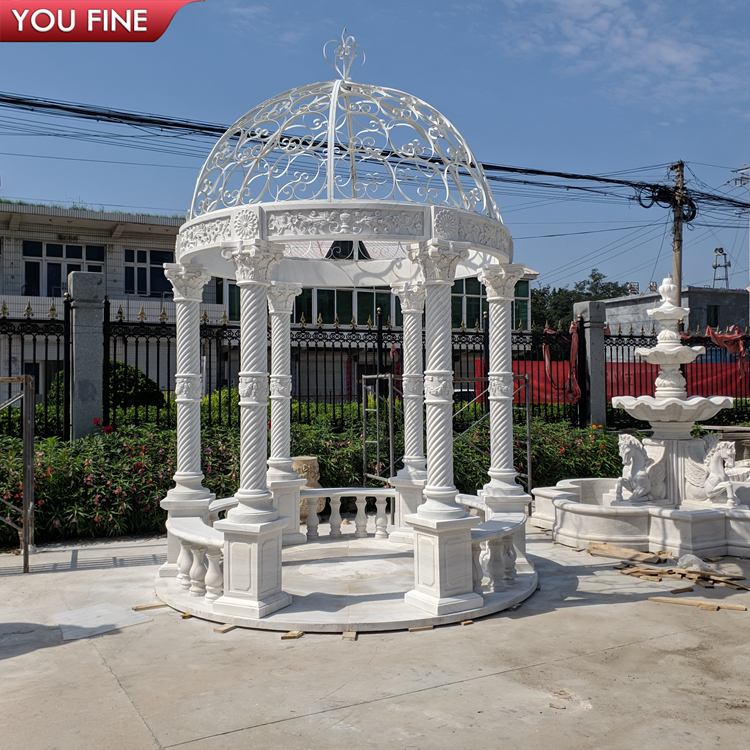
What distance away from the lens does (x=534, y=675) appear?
4707 millimetres

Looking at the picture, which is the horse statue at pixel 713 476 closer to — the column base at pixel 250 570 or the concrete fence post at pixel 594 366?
the concrete fence post at pixel 594 366

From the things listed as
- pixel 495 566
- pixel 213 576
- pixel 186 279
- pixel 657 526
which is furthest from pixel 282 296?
pixel 657 526

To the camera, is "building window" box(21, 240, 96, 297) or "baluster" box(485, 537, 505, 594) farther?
"building window" box(21, 240, 96, 297)

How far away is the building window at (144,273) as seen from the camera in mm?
24297

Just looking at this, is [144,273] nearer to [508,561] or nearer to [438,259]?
[438,259]

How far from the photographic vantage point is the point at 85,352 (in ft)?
36.8

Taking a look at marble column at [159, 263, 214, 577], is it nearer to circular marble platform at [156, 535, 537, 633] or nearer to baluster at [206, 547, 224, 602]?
circular marble platform at [156, 535, 537, 633]

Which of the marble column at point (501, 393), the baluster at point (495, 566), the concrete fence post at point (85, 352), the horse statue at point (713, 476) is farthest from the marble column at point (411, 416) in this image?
→ the concrete fence post at point (85, 352)

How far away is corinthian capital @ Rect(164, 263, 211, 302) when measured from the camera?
7.31 meters

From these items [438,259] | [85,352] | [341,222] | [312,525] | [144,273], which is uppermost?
[144,273]

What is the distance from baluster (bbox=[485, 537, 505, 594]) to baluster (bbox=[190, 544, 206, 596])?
266 cm

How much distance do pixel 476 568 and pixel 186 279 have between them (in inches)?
162

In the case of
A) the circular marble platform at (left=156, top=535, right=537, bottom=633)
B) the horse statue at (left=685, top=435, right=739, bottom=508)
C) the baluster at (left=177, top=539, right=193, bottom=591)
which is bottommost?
the circular marble platform at (left=156, top=535, right=537, bottom=633)

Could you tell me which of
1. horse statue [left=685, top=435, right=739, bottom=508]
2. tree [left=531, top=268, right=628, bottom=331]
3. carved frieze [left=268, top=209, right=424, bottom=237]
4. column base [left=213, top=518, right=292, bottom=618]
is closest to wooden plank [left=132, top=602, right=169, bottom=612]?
column base [left=213, top=518, right=292, bottom=618]
